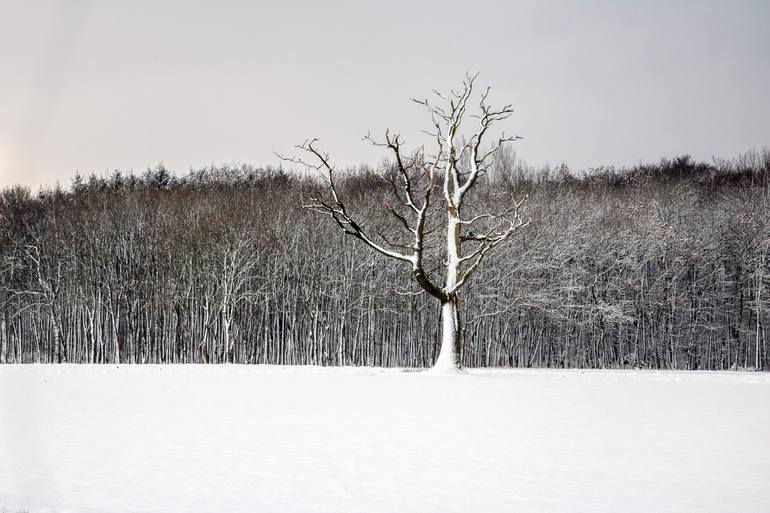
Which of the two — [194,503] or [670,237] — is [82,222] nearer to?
[670,237]

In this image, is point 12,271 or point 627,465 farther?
point 12,271

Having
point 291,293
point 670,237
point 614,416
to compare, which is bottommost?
point 614,416

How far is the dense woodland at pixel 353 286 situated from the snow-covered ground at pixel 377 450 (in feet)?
62.3

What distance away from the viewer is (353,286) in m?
39.0

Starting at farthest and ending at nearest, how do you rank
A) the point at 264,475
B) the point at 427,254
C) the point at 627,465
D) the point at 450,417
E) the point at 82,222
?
1. the point at 82,222
2. the point at 427,254
3. the point at 450,417
4. the point at 627,465
5. the point at 264,475

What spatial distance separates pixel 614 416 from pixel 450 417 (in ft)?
10.3

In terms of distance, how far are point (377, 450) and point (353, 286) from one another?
2902 centimetres

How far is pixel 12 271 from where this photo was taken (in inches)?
1576

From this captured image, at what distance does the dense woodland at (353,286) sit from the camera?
37.8 metres

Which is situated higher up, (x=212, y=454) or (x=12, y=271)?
(x=12, y=271)

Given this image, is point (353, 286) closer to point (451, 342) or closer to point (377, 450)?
point (451, 342)

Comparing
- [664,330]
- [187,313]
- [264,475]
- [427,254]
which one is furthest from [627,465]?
[664,330]

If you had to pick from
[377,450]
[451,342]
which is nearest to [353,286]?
[451,342]

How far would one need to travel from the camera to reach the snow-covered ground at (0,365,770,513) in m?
7.41
